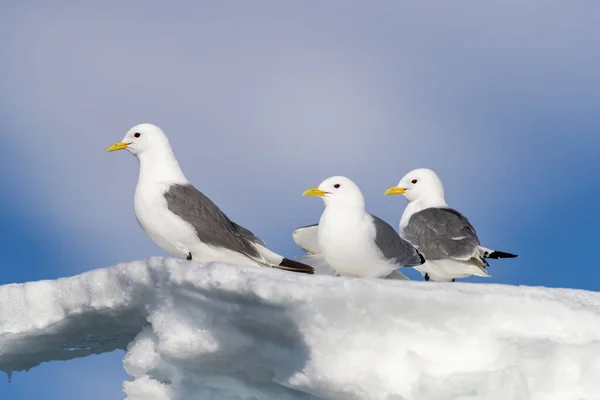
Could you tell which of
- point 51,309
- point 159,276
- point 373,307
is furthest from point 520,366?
point 51,309

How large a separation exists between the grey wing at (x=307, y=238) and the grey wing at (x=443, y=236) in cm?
133

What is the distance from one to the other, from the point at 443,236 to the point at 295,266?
216 cm

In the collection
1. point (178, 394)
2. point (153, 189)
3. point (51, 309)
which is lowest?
point (178, 394)

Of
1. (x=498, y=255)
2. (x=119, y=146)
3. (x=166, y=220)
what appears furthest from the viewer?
(x=498, y=255)

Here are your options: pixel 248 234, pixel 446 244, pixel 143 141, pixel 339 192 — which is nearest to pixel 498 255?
pixel 446 244

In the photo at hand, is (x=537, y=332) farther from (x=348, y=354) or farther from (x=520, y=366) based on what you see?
(x=348, y=354)

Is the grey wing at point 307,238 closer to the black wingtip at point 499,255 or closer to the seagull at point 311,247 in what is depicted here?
the seagull at point 311,247

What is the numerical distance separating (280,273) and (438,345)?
3.59ft

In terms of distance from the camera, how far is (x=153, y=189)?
7805mm

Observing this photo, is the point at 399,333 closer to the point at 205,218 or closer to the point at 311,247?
the point at 205,218

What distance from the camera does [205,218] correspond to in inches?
306

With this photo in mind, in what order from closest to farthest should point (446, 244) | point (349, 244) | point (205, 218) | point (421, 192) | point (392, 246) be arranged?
point (349, 244), point (392, 246), point (205, 218), point (446, 244), point (421, 192)

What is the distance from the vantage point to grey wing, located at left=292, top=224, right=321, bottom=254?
8.34m

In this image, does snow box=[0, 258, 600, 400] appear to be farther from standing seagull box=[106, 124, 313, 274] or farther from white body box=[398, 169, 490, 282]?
white body box=[398, 169, 490, 282]
